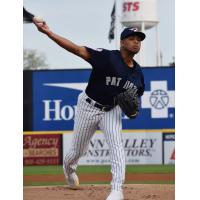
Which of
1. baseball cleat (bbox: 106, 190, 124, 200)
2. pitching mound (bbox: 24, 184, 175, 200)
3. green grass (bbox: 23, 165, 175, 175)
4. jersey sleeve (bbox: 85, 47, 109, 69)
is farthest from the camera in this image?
green grass (bbox: 23, 165, 175, 175)

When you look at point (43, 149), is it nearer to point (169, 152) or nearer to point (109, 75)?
point (169, 152)

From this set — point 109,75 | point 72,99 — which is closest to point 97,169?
point 72,99

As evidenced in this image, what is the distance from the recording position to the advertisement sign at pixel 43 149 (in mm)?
9852

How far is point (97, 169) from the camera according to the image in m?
9.33

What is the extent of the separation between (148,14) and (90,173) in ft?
20.1

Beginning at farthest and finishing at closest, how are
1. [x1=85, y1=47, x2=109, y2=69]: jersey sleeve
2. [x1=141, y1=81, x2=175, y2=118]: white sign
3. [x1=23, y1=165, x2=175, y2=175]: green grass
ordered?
[x1=141, y1=81, x2=175, y2=118]: white sign, [x1=23, y1=165, x2=175, y2=175]: green grass, [x1=85, y1=47, x2=109, y2=69]: jersey sleeve

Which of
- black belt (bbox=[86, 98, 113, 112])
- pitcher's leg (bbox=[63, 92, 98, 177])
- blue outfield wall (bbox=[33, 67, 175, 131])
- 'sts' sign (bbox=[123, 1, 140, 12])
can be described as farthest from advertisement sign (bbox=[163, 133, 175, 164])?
black belt (bbox=[86, 98, 113, 112])

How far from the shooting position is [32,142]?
32.7 ft

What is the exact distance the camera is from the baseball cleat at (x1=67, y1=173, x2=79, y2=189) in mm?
5073

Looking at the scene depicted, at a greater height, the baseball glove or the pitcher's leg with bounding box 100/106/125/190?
the baseball glove

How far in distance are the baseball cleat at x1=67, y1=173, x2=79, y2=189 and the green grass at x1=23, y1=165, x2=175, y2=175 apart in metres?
3.37

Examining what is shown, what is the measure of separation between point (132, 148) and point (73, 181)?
15.7ft

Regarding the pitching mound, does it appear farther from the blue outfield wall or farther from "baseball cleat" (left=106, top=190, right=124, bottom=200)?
the blue outfield wall
